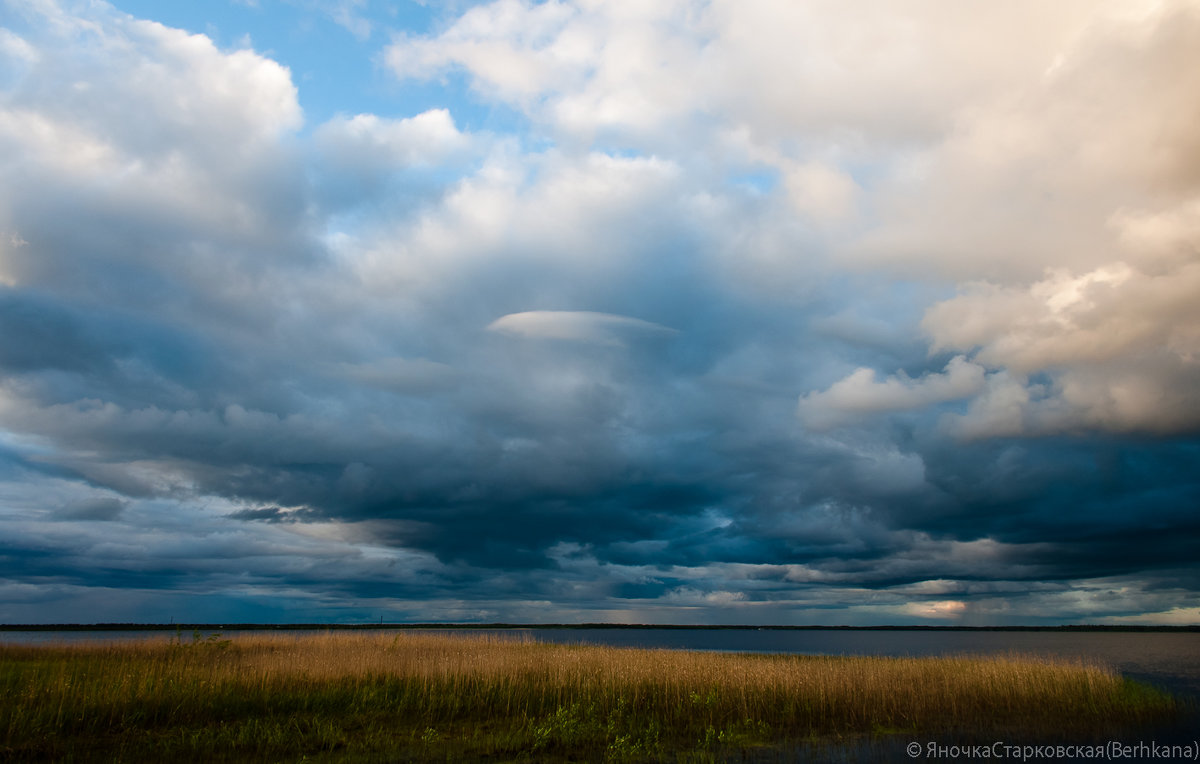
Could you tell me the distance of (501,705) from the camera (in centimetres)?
2414

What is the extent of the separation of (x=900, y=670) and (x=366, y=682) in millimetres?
24523

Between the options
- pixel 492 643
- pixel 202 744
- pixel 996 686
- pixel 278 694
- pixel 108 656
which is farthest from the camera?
pixel 492 643

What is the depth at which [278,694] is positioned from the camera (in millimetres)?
22422

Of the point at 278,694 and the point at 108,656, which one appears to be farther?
the point at 108,656

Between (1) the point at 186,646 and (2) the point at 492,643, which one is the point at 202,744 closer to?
(1) the point at 186,646

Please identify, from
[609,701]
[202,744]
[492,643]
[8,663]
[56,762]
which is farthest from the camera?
[492,643]

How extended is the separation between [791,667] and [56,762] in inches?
1024

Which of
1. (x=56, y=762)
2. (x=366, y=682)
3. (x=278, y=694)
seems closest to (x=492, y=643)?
(x=366, y=682)

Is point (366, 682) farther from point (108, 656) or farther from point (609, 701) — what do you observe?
point (108, 656)

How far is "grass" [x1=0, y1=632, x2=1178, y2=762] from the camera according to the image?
17745 mm

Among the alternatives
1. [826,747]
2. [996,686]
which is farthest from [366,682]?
[996,686]

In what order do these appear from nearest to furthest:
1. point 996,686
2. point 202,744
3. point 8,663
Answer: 1. point 202,744
2. point 996,686
3. point 8,663

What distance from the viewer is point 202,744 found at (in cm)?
1716

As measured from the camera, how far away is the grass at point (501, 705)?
58.2 feet
